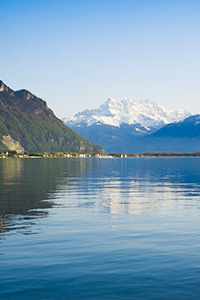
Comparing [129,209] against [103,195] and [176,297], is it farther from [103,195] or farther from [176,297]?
[176,297]

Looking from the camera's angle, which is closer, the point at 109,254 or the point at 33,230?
the point at 109,254

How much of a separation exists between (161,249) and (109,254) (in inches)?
174

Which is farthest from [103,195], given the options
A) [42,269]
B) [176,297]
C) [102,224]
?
[176,297]

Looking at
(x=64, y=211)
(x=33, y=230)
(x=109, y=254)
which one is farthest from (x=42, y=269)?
(x=64, y=211)

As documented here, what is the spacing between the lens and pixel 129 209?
2264 inches

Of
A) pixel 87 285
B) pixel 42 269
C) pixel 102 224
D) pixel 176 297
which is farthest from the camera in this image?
pixel 102 224

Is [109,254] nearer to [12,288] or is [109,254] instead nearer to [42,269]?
[42,269]

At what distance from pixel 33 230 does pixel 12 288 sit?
655 inches

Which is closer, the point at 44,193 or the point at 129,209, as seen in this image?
the point at 129,209

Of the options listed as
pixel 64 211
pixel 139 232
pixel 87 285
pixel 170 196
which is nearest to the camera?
pixel 87 285

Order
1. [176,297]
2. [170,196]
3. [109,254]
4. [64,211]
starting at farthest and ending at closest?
1. [170,196]
2. [64,211]
3. [109,254]
4. [176,297]

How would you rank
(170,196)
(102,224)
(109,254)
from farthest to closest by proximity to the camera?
(170,196) → (102,224) → (109,254)

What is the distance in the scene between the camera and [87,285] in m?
25.7

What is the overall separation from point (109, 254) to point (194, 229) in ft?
43.7
